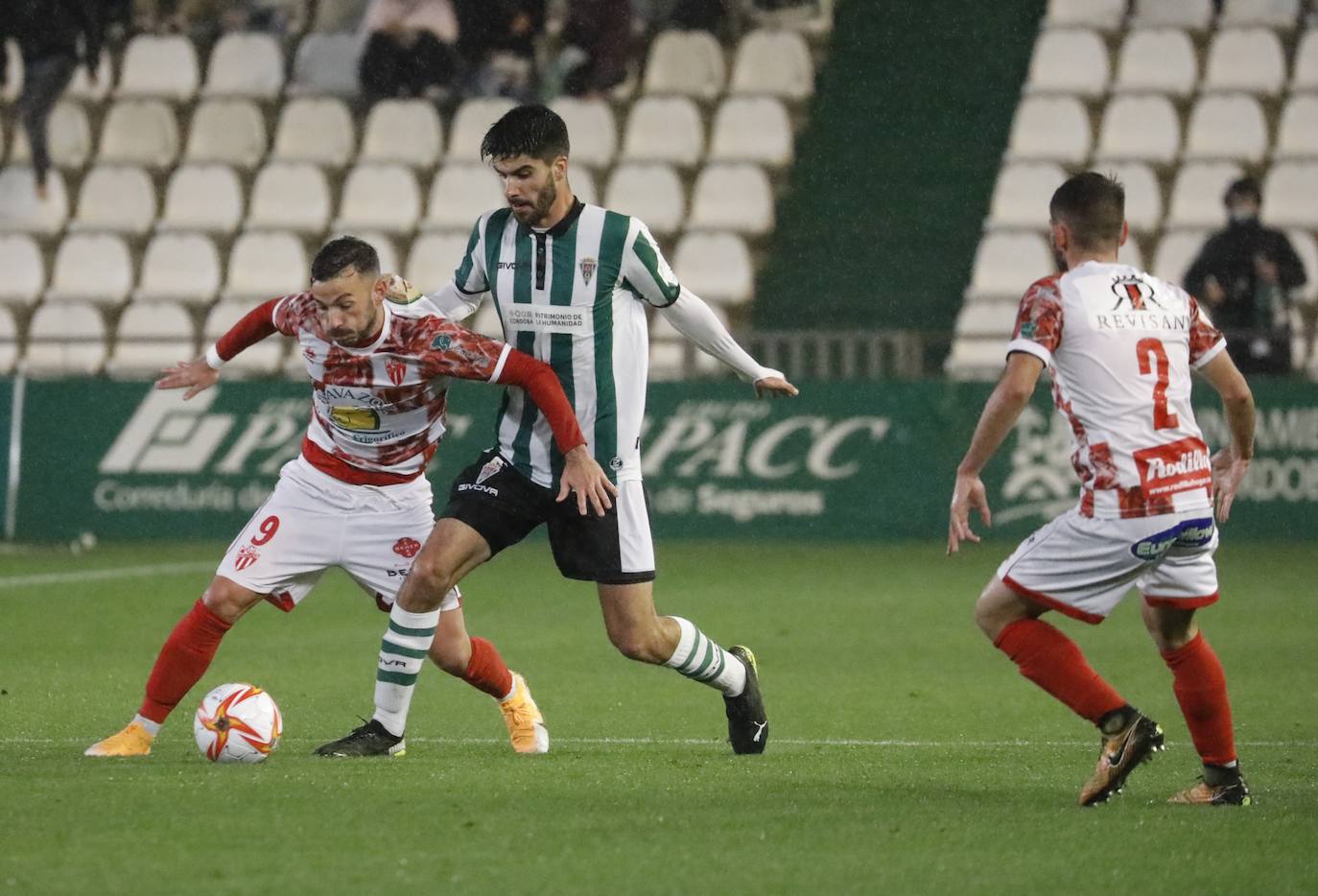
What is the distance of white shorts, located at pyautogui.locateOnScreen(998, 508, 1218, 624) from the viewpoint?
18.9 ft

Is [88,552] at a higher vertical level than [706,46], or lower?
lower

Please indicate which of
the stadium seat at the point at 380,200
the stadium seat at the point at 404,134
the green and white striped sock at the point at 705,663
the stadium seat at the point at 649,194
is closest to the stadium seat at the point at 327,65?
the stadium seat at the point at 404,134

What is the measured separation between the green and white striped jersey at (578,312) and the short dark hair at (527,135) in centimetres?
28

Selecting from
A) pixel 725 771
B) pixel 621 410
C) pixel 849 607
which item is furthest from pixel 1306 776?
pixel 849 607

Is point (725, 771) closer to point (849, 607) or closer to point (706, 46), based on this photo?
point (849, 607)

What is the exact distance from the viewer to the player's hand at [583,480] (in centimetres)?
645

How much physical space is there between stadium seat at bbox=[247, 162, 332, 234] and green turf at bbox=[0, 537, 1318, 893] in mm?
7890

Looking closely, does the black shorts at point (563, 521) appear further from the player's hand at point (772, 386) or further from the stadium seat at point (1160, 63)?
the stadium seat at point (1160, 63)

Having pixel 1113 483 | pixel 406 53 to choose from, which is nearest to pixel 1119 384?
pixel 1113 483

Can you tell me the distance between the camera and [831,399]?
614 inches

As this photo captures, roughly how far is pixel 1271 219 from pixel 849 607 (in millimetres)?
7305

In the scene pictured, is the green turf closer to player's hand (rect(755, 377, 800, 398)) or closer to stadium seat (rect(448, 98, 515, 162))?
player's hand (rect(755, 377, 800, 398))

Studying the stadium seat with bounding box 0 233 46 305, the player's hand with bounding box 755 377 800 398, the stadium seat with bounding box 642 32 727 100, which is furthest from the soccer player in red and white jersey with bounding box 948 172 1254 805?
the stadium seat with bounding box 0 233 46 305

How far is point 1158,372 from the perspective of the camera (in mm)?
5816
